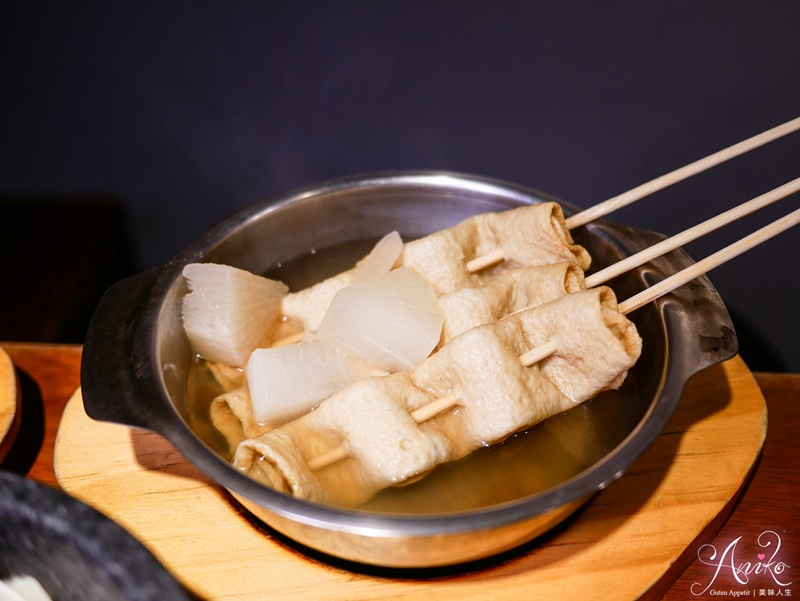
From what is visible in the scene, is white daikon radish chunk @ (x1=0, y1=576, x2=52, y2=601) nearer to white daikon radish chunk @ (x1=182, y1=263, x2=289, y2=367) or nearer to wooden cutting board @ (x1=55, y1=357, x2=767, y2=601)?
wooden cutting board @ (x1=55, y1=357, x2=767, y2=601)

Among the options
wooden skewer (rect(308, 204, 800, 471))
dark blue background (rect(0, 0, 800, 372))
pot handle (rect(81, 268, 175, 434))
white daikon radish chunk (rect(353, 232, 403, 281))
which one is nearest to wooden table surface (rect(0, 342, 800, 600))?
pot handle (rect(81, 268, 175, 434))

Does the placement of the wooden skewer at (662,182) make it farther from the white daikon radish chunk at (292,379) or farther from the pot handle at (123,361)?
the pot handle at (123,361)

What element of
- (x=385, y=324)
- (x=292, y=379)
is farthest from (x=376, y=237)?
(x=292, y=379)

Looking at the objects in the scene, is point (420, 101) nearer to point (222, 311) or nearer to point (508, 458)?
point (222, 311)

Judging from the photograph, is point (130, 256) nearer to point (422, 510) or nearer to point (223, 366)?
point (223, 366)

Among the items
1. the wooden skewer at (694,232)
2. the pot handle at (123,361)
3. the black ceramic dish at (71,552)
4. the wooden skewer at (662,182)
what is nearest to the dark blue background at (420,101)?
the wooden skewer at (662,182)
